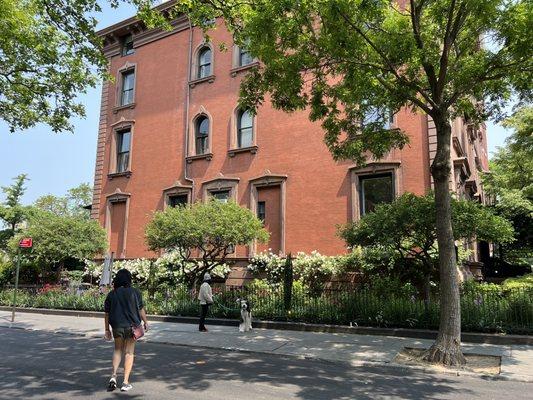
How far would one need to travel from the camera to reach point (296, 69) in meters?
10.3

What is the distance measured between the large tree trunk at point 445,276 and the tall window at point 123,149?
703 inches

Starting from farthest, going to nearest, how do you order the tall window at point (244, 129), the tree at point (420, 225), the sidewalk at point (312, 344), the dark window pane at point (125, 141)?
the dark window pane at point (125, 141)
the tall window at point (244, 129)
the tree at point (420, 225)
the sidewalk at point (312, 344)

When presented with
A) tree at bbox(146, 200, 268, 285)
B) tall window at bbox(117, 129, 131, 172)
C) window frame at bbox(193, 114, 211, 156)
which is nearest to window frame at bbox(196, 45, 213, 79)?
window frame at bbox(193, 114, 211, 156)

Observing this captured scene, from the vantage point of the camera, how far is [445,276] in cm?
910

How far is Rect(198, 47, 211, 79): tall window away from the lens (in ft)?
73.4

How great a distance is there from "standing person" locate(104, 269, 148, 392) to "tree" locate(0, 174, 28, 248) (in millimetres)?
32219

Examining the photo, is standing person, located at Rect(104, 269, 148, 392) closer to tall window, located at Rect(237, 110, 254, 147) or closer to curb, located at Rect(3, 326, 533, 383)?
curb, located at Rect(3, 326, 533, 383)

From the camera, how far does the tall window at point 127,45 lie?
25.8 metres

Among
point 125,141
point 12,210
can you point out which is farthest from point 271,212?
point 12,210

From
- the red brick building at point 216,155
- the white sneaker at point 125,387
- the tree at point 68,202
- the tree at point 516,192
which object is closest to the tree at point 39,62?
the red brick building at point 216,155

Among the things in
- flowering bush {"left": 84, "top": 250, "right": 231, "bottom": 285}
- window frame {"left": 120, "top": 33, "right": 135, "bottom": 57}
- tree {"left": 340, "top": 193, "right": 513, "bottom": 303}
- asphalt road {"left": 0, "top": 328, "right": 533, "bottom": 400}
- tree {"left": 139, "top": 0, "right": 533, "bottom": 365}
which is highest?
window frame {"left": 120, "top": 33, "right": 135, "bottom": 57}

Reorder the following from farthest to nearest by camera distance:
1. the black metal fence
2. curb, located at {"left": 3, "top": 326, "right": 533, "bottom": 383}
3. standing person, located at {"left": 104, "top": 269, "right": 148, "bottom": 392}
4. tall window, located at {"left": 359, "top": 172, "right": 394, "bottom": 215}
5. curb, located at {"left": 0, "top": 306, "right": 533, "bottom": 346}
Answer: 1. tall window, located at {"left": 359, "top": 172, "right": 394, "bottom": 215}
2. the black metal fence
3. curb, located at {"left": 0, "top": 306, "right": 533, "bottom": 346}
4. curb, located at {"left": 3, "top": 326, "right": 533, "bottom": 383}
5. standing person, located at {"left": 104, "top": 269, "right": 148, "bottom": 392}

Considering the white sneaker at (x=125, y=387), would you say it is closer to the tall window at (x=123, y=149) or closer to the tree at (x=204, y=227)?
the tree at (x=204, y=227)

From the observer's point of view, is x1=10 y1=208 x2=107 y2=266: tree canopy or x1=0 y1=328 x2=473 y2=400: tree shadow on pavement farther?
x1=10 y1=208 x2=107 y2=266: tree canopy
